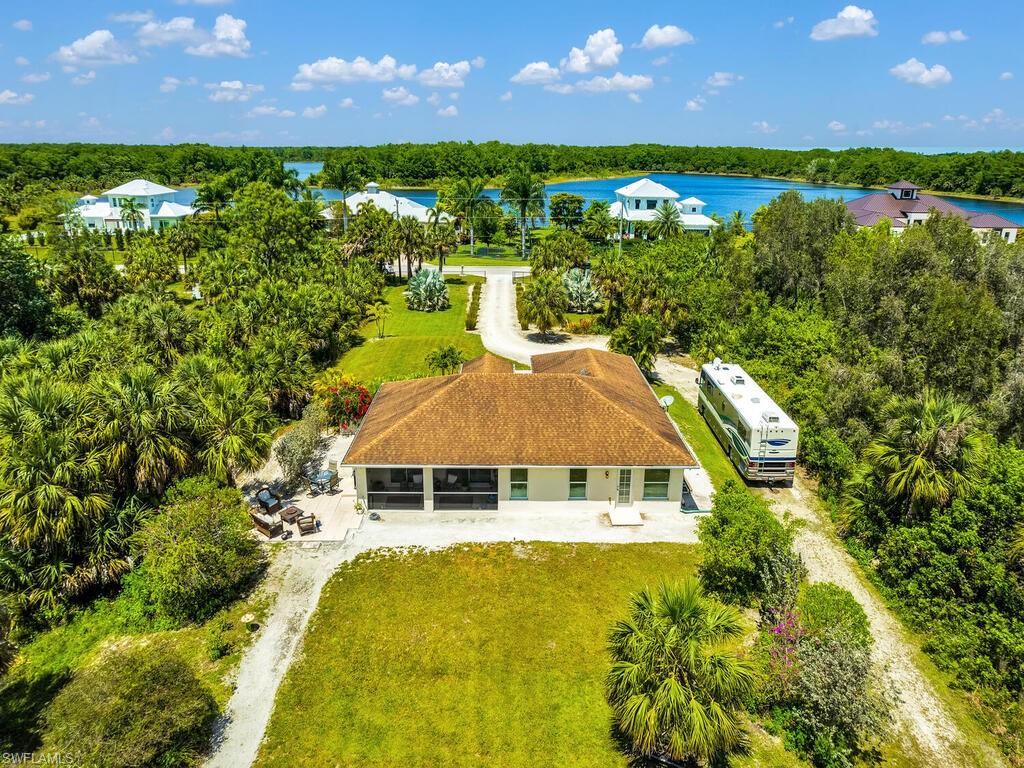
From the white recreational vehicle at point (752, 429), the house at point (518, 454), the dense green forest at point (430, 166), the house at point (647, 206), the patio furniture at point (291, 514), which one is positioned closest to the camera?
the patio furniture at point (291, 514)

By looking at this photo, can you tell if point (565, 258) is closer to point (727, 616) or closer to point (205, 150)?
point (727, 616)

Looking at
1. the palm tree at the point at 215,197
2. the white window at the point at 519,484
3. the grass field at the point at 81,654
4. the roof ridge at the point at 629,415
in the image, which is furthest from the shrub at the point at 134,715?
the palm tree at the point at 215,197

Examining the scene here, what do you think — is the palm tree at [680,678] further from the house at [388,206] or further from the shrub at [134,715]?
the house at [388,206]

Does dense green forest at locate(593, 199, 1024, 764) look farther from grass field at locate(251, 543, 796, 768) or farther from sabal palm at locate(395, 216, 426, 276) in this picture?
sabal palm at locate(395, 216, 426, 276)

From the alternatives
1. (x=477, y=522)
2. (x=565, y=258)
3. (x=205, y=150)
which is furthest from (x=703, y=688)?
(x=205, y=150)

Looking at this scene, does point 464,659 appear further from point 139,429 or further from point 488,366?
point 488,366

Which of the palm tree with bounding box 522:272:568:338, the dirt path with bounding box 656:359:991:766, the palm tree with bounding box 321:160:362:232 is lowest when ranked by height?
the dirt path with bounding box 656:359:991:766

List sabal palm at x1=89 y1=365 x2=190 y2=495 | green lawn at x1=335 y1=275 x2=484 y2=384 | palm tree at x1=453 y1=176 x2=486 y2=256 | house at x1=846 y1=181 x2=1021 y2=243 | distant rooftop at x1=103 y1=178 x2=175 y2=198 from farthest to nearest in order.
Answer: distant rooftop at x1=103 y1=178 x2=175 y2=198, palm tree at x1=453 y1=176 x2=486 y2=256, house at x1=846 y1=181 x2=1021 y2=243, green lawn at x1=335 y1=275 x2=484 y2=384, sabal palm at x1=89 y1=365 x2=190 y2=495

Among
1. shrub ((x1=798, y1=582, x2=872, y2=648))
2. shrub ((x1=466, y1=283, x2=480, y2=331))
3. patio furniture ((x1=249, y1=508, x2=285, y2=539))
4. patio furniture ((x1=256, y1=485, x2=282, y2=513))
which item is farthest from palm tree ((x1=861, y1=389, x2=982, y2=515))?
shrub ((x1=466, y1=283, x2=480, y2=331))
